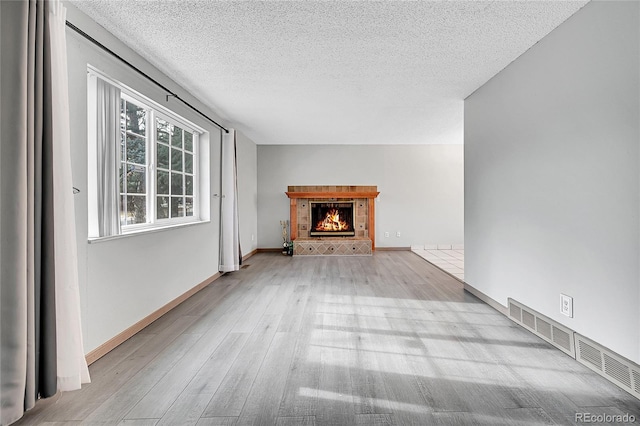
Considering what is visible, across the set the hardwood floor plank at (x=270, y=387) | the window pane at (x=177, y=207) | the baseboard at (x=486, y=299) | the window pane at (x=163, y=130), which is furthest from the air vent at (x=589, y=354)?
the window pane at (x=163, y=130)

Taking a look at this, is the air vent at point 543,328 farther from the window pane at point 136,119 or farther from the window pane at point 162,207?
the window pane at point 136,119

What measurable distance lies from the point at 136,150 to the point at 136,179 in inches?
10.2

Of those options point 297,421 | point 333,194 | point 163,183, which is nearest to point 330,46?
point 163,183

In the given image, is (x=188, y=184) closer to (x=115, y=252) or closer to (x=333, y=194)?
(x=115, y=252)

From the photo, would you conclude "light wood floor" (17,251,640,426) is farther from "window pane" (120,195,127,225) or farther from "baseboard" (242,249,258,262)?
"baseboard" (242,249,258,262)

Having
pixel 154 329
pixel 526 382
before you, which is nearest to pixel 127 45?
pixel 154 329

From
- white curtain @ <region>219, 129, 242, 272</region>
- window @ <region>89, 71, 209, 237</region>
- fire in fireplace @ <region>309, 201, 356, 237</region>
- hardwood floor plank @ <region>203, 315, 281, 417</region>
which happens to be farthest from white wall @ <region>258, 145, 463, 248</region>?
hardwood floor plank @ <region>203, 315, 281, 417</region>

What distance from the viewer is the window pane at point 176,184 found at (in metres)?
3.67

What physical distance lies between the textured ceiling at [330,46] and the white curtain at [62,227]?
0.59 m

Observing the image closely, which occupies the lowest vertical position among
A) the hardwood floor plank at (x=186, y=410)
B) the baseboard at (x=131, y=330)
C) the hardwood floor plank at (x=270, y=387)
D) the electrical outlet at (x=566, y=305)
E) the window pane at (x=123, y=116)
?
the hardwood floor plank at (x=186, y=410)

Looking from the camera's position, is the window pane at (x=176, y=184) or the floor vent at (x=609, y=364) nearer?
the floor vent at (x=609, y=364)

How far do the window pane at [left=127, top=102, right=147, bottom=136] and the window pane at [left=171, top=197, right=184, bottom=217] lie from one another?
0.87 metres

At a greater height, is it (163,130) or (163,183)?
(163,130)

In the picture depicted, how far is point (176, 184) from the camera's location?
12.3 ft
